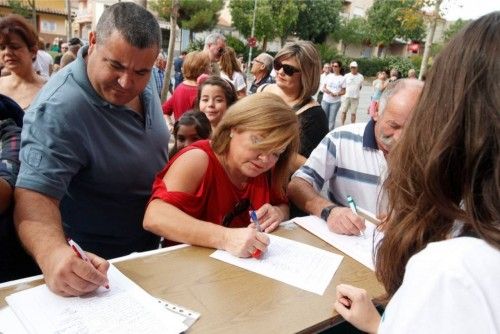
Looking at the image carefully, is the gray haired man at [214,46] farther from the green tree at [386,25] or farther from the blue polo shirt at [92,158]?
the green tree at [386,25]

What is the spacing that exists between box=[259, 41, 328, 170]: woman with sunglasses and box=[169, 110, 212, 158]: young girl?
0.64 meters

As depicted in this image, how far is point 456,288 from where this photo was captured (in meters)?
0.66

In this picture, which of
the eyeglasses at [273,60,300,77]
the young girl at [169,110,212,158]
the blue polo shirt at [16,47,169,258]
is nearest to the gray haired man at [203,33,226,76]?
the eyeglasses at [273,60,300,77]

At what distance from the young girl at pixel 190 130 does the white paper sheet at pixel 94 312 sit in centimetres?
180

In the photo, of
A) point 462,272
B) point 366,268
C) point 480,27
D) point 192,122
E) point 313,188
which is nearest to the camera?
point 462,272

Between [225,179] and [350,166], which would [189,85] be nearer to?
[350,166]

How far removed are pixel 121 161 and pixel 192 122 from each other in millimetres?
1157

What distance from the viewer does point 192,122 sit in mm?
2939

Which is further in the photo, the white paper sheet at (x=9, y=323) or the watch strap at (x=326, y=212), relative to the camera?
the watch strap at (x=326, y=212)

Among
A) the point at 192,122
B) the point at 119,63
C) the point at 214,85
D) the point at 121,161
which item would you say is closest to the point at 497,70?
the point at 119,63

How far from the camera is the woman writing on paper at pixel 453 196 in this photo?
67 centimetres

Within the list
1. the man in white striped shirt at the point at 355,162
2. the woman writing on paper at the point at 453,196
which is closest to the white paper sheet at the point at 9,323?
the woman writing on paper at the point at 453,196

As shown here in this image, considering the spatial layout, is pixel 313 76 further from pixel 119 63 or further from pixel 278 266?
pixel 278 266

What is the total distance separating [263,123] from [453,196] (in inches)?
40.5
